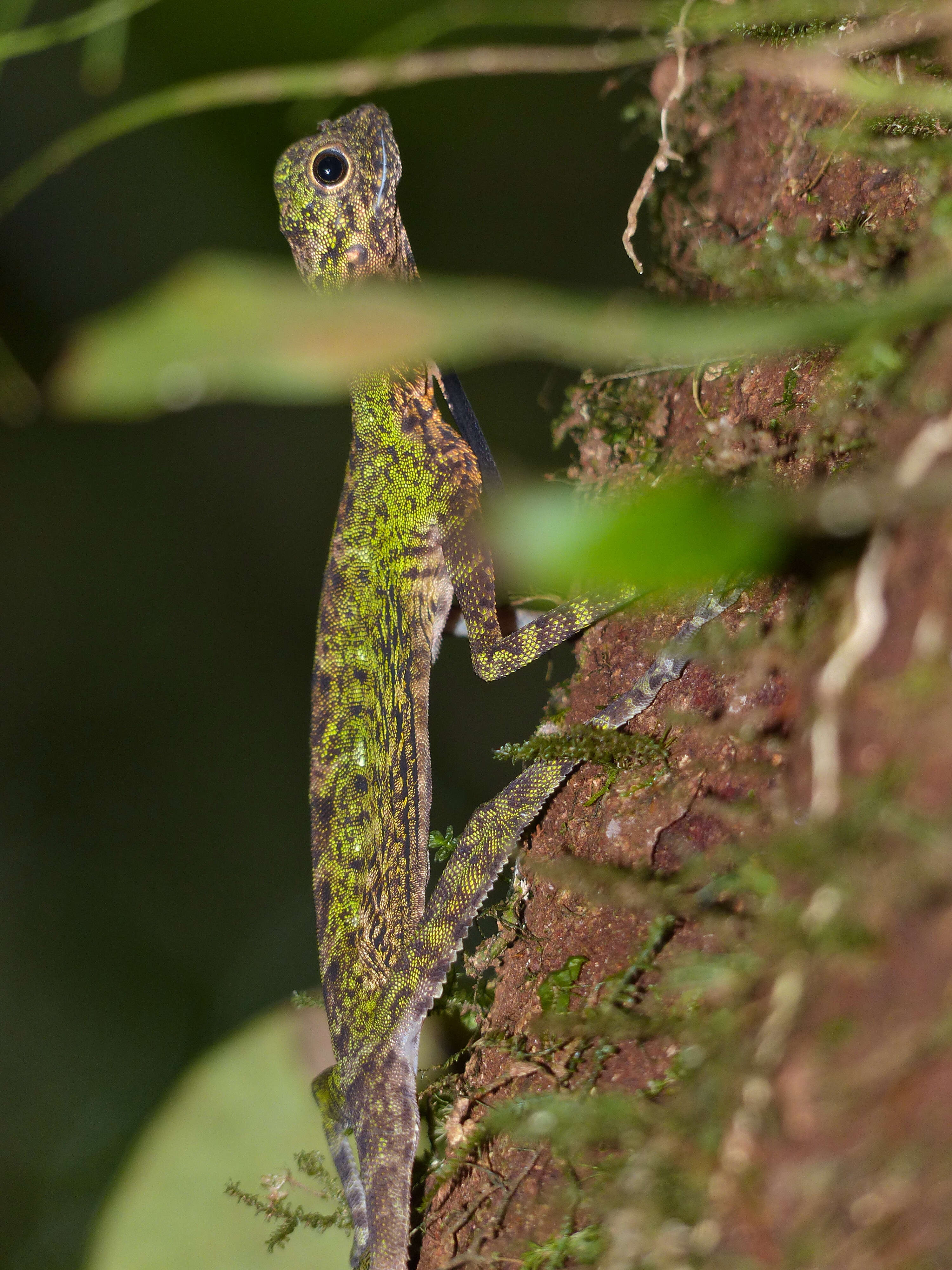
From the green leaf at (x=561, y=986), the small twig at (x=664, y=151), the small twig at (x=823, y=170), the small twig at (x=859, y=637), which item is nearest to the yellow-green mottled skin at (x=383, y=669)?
the green leaf at (x=561, y=986)

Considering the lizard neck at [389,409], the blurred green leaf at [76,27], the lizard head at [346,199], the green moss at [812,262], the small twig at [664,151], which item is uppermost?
the lizard head at [346,199]

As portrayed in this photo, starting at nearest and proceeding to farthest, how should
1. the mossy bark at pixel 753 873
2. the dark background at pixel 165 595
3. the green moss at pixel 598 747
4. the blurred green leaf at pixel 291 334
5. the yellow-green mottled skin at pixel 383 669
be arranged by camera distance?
the blurred green leaf at pixel 291 334 < the mossy bark at pixel 753 873 < the green moss at pixel 598 747 < the yellow-green mottled skin at pixel 383 669 < the dark background at pixel 165 595

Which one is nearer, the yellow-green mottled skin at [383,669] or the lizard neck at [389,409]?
the yellow-green mottled skin at [383,669]

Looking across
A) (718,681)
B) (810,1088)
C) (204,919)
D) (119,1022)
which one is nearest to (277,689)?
(204,919)

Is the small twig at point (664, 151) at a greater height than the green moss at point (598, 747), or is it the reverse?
the small twig at point (664, 151)

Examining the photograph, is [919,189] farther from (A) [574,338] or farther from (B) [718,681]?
(A) [574,338]

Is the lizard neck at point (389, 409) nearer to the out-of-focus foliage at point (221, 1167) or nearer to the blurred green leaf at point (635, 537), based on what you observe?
the blurred green leaf at point (635, 537)

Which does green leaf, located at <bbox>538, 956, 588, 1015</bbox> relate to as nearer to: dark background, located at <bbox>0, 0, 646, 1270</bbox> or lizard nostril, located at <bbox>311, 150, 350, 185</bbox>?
lizard nostril, located at <bbox>311, 150, 350, 185</bbox>

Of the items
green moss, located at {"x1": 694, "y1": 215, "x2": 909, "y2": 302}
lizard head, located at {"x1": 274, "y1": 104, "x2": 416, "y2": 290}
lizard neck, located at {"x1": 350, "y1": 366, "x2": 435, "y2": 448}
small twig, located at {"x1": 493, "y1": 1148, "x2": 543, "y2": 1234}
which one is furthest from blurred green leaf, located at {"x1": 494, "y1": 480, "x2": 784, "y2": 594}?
lizard head, located at {"x1": 274, "y1": 104, "x2": 416, "y2": 290}
